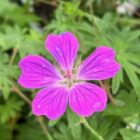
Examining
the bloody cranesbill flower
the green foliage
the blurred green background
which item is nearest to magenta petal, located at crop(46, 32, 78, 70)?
the bloody cranesbill flower

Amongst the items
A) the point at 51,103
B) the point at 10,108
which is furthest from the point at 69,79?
the point at 10,108

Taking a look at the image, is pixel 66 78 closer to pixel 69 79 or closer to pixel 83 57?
pixel 69 79

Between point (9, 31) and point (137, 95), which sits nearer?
point (137, 95)

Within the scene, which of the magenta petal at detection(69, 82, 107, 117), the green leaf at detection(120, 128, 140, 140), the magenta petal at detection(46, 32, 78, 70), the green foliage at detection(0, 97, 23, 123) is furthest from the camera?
the green foliage at detection(0, 97, 23, 123)

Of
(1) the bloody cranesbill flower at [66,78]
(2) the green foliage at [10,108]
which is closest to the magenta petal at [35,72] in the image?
(1) the bloody cranesbill flower at [66,78]

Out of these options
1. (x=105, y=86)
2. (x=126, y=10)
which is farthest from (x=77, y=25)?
(x=126, y=10)

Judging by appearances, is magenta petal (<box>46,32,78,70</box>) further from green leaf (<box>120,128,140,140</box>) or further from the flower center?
green leaf (<box>120,128,140,140</box>)

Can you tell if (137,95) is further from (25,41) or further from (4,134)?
(4,134)
